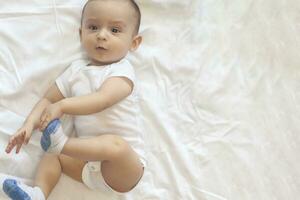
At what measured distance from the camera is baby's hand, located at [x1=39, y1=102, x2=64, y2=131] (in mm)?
1187

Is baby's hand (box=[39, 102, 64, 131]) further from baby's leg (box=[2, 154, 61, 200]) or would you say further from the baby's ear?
the baby's ear

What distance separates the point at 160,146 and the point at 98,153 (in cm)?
19

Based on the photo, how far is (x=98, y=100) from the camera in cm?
124

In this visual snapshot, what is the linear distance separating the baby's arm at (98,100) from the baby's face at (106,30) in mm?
82

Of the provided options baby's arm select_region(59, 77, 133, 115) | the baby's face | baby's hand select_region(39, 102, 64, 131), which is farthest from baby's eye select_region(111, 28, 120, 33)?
baby's hand select_region(39, 102, 64, 131)

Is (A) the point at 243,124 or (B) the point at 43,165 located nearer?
(B) the point at 43,165

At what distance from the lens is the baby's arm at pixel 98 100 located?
123 cm

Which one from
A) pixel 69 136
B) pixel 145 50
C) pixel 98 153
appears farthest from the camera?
pixel 145 50

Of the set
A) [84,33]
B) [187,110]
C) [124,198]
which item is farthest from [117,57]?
[124,198]

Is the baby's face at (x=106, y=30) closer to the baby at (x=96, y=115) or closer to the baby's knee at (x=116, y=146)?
the baby at (x=96, y=115)

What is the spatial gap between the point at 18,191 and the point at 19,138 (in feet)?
0.42

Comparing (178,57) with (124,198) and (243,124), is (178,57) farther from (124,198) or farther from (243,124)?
(124,198)

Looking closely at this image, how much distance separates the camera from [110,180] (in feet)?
4.07

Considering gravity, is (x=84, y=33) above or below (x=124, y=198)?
above
